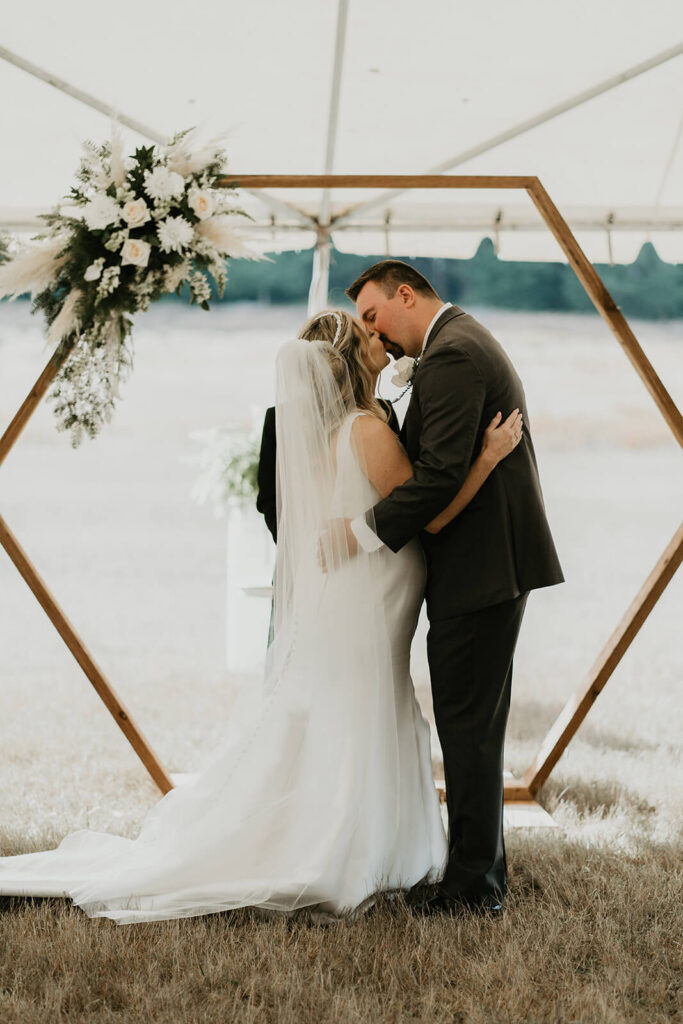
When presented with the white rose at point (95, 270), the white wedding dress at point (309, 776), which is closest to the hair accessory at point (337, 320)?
the white wedding dress at point (309, 776)

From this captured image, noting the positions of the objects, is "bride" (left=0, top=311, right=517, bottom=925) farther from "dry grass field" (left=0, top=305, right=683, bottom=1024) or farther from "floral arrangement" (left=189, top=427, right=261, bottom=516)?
"floral arrangement" (left=189, top=427, right=261, bottom=516)

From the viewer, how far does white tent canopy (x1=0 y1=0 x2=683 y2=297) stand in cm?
407

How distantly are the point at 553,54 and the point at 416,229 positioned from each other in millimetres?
1295

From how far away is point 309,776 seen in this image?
285 centimetres

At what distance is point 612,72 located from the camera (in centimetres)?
441

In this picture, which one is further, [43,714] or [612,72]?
[43,714]

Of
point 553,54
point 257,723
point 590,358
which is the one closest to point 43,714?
point 257,723

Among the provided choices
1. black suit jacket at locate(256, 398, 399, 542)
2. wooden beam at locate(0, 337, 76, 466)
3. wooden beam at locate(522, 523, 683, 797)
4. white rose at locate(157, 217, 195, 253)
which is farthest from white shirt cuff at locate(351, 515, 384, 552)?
wooden beam at locate(522, 523, 683, 797)

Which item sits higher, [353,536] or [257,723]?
[353,536]

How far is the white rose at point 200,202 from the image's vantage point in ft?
9.57

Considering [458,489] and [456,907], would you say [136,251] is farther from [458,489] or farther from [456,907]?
[456,907]

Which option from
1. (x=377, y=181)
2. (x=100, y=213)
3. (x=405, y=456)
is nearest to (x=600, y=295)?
(x=377, y=181)

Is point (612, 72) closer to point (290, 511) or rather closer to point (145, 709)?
point (290, 511)

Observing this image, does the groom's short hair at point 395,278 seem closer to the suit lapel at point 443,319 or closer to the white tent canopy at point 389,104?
the suit lapel at point 443,319
